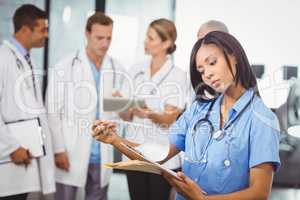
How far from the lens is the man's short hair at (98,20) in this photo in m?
2.00

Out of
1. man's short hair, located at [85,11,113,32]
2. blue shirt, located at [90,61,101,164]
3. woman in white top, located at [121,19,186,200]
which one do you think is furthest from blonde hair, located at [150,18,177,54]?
blue shirt, located at [90,61,101,164]

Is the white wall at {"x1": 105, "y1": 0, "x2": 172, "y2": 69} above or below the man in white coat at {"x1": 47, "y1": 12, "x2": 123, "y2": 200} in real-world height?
above

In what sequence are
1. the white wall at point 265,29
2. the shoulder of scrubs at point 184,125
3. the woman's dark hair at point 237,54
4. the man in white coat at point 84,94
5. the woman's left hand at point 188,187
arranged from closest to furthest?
the woman's left hand at point 188,187 → the woman's dark hair at point 237,54 → the shoulder of scrubs at point 184,125 → the white wall at point 265,29 → the man in white coat at point 84,94

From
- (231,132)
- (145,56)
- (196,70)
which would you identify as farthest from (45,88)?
(231,132)

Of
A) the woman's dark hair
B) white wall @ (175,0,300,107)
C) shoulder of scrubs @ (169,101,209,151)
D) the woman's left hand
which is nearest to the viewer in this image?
the woman's left hand

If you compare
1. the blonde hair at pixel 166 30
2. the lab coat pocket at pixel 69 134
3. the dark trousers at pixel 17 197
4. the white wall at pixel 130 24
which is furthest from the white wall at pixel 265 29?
the dark trousers at pixel 17 197

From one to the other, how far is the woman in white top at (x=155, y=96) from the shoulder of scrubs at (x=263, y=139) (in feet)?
1.89

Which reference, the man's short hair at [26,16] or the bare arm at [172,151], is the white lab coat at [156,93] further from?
the man's short hair at [26,16]

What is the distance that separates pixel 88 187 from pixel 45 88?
0.51 metres

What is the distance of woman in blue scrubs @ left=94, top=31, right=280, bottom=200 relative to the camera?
1.23m

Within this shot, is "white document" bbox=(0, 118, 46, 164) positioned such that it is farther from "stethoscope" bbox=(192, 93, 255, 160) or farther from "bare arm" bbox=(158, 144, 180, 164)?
"stethoscope" bbox=(192, 93, 255, 160)

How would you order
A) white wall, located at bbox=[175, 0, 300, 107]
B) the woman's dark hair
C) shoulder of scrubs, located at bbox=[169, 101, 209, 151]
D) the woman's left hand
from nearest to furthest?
the woman's left hand → the woman's dark hair → shoulder of scrubs, located at bbox=[169, 101, 209, 151] → white wall, located at bbox=[175, 0, 300, 107]

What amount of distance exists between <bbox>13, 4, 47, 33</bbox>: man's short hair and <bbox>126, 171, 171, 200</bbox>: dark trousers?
822 millimetres

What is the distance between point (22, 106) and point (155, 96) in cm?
59
